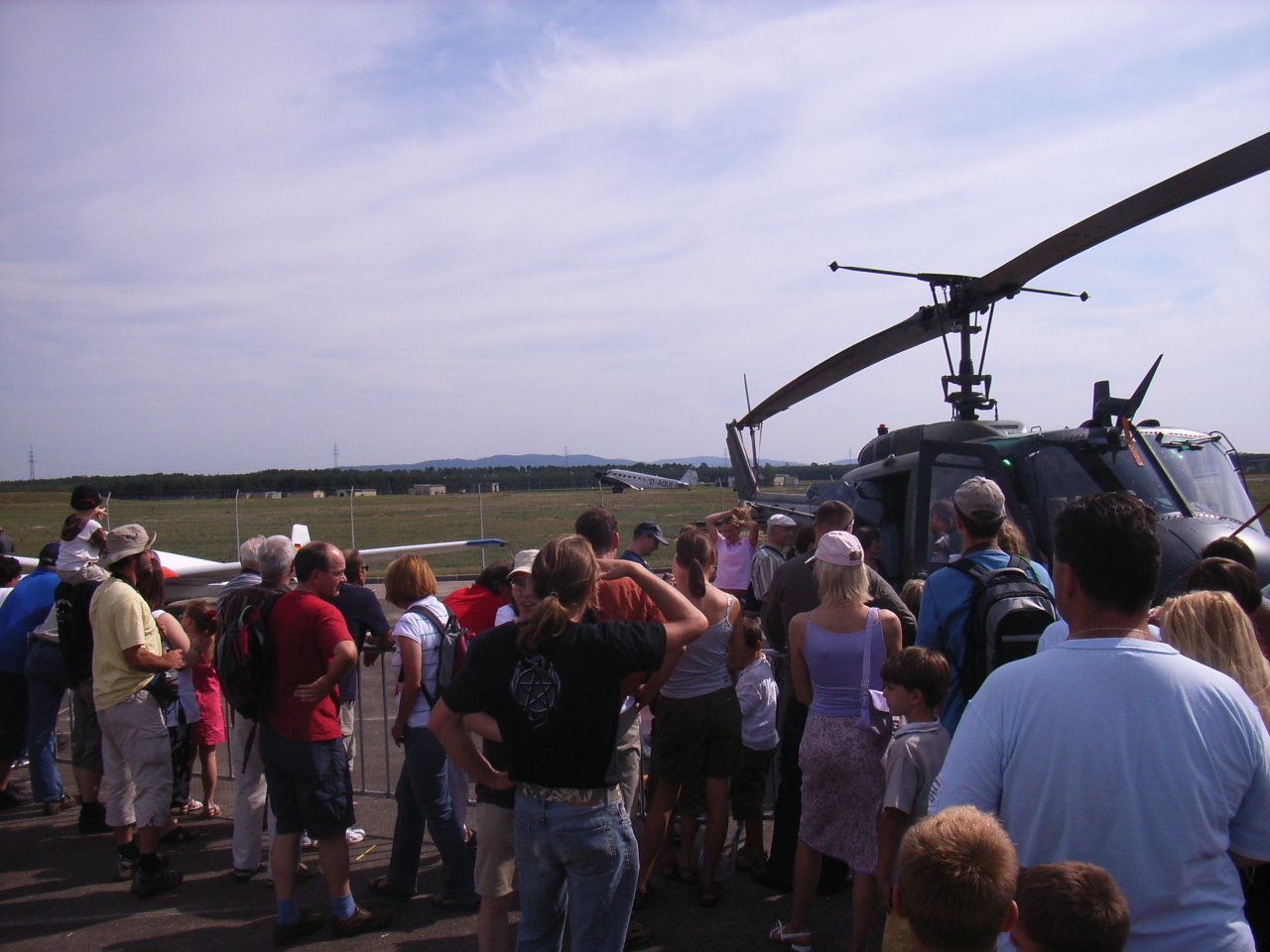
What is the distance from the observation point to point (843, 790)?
3.70 metres

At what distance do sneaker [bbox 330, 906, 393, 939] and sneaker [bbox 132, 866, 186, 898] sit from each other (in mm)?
1204

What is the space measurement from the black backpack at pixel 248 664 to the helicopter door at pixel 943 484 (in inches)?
183

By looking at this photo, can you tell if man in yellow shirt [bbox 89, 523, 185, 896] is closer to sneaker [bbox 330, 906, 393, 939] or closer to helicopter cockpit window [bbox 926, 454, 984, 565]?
sneaker [bbox 330, 906, 393, 939]

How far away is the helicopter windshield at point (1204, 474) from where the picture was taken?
623cm

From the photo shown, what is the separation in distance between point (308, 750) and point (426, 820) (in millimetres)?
825

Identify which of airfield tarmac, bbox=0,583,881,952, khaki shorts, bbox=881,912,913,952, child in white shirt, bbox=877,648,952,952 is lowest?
airfield tarmac, bbox=0,583,881,952

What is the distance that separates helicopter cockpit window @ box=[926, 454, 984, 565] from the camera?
636cm

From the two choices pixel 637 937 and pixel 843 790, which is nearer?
pixel 843 790

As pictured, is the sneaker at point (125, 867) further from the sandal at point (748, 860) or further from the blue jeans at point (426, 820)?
the sandal at point (748, 860)

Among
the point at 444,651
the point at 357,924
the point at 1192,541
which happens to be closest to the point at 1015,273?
the point at 1192,541

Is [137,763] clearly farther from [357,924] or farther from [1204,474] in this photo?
[1204,474]

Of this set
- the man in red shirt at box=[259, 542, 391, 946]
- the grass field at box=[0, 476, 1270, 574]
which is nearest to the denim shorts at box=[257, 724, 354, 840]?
the man in red shirt at box=[259, 542, 391, 946]

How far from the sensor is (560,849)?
9.02 ft

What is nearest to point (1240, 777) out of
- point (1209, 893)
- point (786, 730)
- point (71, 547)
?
point (1209, 893)
